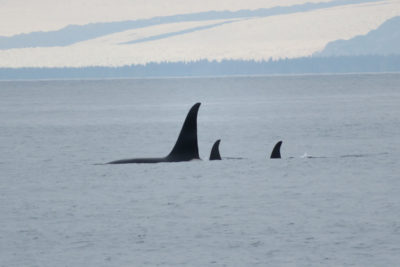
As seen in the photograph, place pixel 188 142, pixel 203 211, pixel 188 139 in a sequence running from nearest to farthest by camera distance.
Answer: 1. pixel 203 211
2. pixel 188 139
3. pixel 188 142

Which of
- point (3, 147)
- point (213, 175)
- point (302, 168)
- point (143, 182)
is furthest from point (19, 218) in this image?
point (3, 147)

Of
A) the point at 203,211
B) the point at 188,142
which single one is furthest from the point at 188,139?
the point at 203,211

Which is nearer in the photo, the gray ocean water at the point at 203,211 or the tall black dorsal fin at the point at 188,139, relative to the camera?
the gray ocean water at the point at 203,211

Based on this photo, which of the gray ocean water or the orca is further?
the orca

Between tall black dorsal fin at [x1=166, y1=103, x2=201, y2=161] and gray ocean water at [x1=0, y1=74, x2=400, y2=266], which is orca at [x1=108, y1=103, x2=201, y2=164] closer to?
tall black dorsal fin at [x1=166, y1=103, x2=201, y2=161]

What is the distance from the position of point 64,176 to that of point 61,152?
40.6 ft

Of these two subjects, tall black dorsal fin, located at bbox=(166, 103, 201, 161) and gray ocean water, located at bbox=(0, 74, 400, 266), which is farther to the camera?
tall black dorsal fin, located at bbox=(166, 103, 201, 161)

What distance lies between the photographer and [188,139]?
30516 millimetres

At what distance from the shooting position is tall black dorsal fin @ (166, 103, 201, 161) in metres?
30.1

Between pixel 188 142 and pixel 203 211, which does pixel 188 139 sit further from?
pixel 203 211

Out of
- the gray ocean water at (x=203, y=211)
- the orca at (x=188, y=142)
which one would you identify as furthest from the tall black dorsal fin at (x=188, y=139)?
the gray ocean water at (x=203, y=211)

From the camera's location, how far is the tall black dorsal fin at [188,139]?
30.1m

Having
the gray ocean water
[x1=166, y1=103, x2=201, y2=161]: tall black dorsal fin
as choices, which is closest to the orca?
[x1=166, y1=103, x2=201, y2=161]: tall black dorsal fin

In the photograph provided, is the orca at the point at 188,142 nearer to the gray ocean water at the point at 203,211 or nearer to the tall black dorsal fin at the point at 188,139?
the tall black dorsal fin at the point at 188,139
